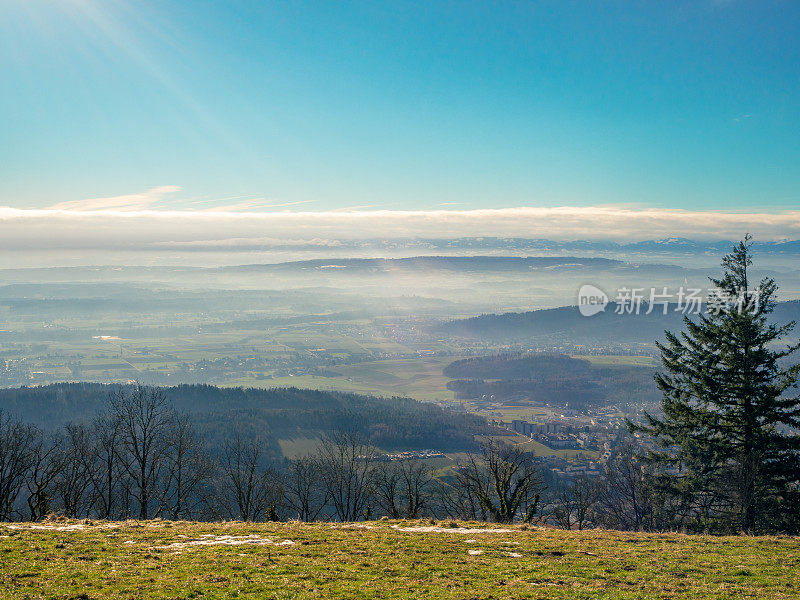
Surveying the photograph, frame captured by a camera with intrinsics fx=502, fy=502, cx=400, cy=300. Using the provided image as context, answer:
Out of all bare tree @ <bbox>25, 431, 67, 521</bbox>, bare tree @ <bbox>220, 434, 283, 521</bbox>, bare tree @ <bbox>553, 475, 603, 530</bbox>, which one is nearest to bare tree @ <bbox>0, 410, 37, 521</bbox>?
bare tree @ <bbox>25, 431, 67, 521</bbox>

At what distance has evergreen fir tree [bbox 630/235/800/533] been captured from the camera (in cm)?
3002

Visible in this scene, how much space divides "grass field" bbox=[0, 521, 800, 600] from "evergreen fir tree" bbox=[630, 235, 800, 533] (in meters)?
10.1

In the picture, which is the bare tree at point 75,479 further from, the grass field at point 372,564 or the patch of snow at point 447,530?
the patch of snow at point 447,530

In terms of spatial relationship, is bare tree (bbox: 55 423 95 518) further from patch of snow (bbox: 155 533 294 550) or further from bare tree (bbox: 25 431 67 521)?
patch of snow (bbox: 155 533 294 550)

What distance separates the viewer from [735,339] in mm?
32875

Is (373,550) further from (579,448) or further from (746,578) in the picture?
(579,448)

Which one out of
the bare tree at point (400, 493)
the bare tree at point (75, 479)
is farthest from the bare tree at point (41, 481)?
the bare tree at point (400, 493)

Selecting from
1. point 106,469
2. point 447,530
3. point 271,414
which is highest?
point 447,530

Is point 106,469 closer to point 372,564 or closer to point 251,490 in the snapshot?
point 251,490

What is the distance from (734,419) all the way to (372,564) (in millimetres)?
26547

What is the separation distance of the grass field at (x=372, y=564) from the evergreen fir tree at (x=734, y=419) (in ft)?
33.3

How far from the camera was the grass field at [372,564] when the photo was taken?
1426cm

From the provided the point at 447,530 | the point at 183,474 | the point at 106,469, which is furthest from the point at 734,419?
the point at 183,474

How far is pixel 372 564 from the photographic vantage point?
17172 millimetres
